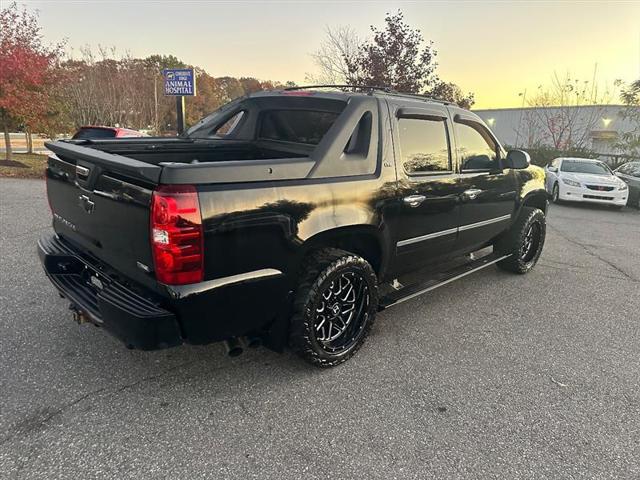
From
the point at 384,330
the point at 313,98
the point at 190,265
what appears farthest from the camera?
the point at 384,330

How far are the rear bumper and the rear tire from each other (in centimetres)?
422

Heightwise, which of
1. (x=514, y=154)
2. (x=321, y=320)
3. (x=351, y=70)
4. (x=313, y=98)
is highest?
(x=351, y=70)

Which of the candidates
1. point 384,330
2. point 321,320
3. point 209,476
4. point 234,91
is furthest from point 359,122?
point 234,91

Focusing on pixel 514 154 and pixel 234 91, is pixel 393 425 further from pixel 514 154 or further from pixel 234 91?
pixel 234 91

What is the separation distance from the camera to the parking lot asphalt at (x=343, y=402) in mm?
2223

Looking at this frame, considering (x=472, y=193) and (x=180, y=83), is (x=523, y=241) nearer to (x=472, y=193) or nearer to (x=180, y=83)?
(x=472, y=193)

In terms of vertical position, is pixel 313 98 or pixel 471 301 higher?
pixel 313 98

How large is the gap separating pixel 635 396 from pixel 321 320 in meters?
2.24

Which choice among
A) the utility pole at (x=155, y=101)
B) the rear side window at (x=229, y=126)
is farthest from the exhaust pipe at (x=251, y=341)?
the utility pole at (x=155, y=101)

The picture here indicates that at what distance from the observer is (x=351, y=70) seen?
16734 millimetres

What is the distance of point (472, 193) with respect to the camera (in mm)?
4137

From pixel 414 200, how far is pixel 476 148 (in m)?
1.31

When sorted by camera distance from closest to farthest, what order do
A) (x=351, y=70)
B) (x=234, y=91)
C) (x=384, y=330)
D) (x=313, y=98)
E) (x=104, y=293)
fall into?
(x=104, y=293), (x=313, y=98), (x=384, y=330), (x=351, y=70), (x=234, y=91)

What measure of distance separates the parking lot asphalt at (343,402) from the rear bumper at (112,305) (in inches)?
20.7
